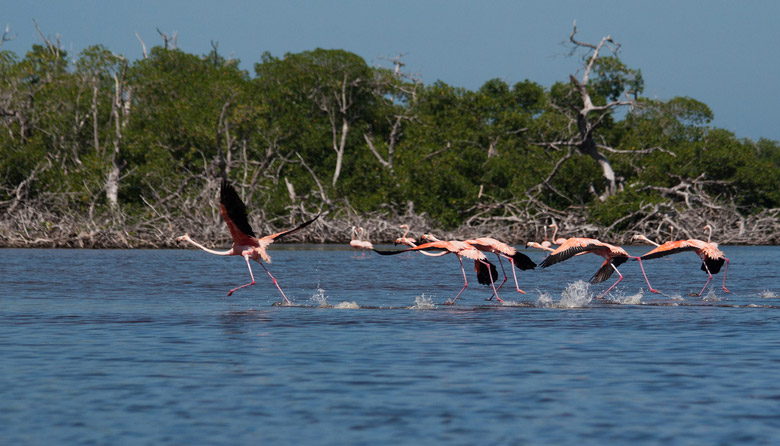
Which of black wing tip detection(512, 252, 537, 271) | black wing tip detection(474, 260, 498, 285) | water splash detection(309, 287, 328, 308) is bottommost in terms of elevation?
water splash detection(309, 287, 328, 308)

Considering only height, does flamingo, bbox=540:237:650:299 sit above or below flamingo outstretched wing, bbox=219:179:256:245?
below

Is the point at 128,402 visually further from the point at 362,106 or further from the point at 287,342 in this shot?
the point at 362,106

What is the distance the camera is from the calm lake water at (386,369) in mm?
7184

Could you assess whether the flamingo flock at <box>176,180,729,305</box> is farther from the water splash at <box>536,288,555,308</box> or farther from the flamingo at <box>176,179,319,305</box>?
the water splash at <box>536,288,555,308</box>

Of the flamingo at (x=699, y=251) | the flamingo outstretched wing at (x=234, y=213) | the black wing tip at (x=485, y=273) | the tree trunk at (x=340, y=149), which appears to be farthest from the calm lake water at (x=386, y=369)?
the tree trunk at (x=340, y=149)

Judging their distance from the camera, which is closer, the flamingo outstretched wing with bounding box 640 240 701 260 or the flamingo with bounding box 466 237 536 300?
the flamingo with bounding box 466 237 536 300

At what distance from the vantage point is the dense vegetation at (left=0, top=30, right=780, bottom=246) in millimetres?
47375

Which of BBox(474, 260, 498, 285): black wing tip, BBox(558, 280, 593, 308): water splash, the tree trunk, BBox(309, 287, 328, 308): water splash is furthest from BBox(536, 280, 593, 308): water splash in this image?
the tree trunk

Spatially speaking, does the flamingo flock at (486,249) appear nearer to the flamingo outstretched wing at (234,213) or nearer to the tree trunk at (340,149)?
the flamingo outstretched wing at (234,213)

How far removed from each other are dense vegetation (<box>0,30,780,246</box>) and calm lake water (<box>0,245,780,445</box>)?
2707 centimetres

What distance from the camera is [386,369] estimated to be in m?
9.90

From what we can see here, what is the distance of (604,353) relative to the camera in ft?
36.6

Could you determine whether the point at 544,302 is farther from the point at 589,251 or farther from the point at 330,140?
the point at 330,140

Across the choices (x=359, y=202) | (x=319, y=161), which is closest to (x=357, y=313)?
(x=359, y=202)
